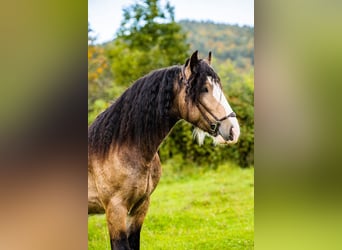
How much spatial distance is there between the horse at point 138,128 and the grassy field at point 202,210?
138 millimetres

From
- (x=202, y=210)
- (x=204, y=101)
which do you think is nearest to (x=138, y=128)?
(x=204, y=101)

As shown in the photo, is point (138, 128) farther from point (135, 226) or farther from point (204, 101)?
point (135, 226)

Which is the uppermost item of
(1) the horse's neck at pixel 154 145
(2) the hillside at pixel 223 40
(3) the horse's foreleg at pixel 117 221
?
Result: (2) the hillside at pixel 223 40

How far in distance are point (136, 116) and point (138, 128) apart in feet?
0.31

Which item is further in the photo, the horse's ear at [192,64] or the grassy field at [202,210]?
the grassy field at [202,210]

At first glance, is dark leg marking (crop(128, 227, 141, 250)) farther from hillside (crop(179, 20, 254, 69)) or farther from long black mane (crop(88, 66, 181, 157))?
hillside (crop(179, 20, 254, 69))

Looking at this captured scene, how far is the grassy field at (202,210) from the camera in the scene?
4211mm

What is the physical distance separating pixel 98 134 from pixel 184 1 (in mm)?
1242

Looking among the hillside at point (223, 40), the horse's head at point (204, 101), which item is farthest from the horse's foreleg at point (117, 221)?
the hillside at point (223, 40)

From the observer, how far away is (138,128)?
4.16 meters

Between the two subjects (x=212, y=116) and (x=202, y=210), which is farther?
(x=202, y=210)

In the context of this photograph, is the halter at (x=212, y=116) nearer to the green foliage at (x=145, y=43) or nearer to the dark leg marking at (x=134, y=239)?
the green foliage at (x=145, y=43)
